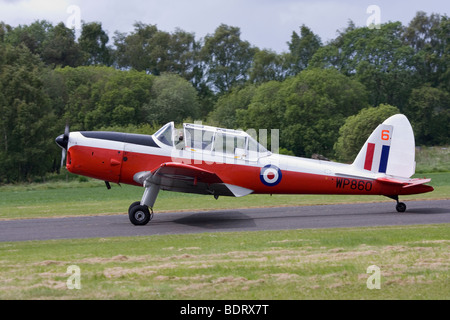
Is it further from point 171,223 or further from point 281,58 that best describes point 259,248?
point 281,58

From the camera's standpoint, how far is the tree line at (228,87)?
160 ft

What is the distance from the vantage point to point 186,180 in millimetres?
14445

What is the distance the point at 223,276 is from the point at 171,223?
22.7 ft

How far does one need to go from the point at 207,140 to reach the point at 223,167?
32.4 inches

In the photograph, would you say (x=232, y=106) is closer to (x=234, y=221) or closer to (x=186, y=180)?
(x=234, y=221)

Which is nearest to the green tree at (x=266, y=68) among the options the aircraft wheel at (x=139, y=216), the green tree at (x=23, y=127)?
the green tree at (x=23, y=127)

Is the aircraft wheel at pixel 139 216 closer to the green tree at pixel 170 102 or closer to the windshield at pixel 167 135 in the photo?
the windshield at pixel 167 135

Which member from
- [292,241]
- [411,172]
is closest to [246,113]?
[411,172]

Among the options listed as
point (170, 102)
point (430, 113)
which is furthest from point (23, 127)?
point (430, 113)

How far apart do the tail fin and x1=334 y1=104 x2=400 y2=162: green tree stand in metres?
30.5

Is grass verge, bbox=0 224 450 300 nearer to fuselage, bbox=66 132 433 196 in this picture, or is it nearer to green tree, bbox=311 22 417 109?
fuselage, bbox=66 132 433 196

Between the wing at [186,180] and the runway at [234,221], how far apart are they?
2.73ft

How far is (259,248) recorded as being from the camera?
1047 cm

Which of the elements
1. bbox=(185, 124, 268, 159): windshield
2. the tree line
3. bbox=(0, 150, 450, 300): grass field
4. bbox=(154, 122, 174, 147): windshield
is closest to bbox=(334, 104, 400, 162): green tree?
the tree line
